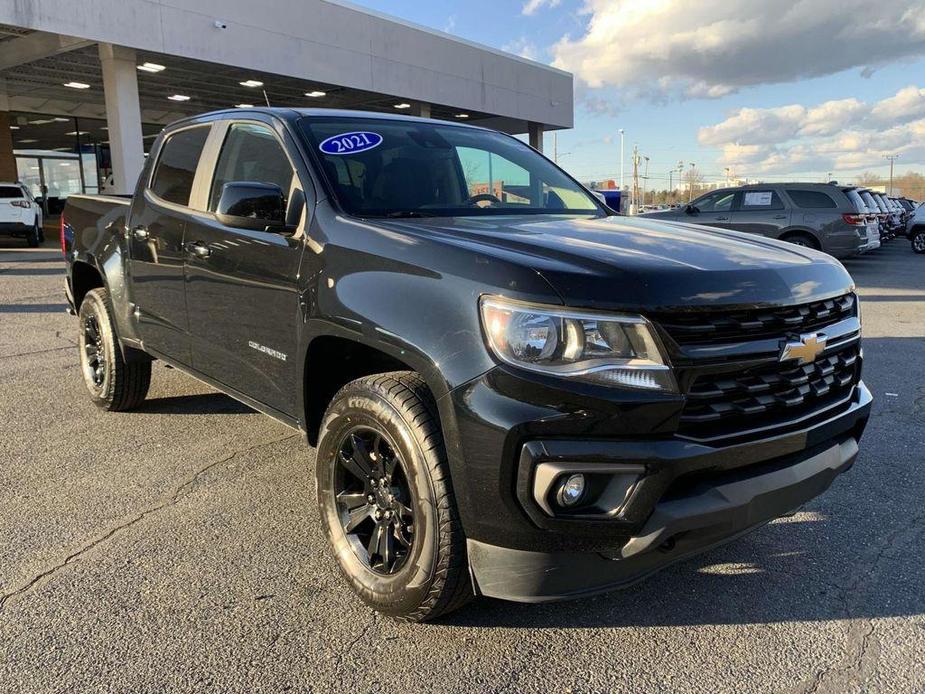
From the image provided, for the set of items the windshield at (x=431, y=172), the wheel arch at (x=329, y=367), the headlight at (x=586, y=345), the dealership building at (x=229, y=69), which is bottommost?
the wheel arch at (x=329, y=367)

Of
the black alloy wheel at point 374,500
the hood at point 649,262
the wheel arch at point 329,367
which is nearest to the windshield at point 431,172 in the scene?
the hood at point 649,262

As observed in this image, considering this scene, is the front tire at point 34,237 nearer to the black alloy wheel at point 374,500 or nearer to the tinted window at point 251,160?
the tinted window at point 251,160

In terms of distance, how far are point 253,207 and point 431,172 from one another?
87cm

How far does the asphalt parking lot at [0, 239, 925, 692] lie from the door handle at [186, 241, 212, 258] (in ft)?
3.86

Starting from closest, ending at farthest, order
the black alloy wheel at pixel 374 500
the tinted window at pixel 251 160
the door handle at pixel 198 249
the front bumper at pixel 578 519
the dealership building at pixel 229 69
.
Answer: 1. the front bumper at pixel 578 519
2. the black alloy wheel at pixel 374 500
3. the tinted window at pixel 251 160
4. the door handle at pixel 198 249
5. the dealership building at pixel 229 69

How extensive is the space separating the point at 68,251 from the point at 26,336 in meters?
2.84

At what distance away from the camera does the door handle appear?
3545 millimetres

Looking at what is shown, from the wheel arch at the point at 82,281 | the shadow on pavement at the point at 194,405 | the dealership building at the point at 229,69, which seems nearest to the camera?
the shadow on pavement at the point at 194,405

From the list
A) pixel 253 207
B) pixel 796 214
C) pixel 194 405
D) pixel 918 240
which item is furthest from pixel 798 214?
pixel 253 207

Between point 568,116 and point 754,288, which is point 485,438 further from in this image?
point 568,116

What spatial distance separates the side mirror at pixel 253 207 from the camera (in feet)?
9.64

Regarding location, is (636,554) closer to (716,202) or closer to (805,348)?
(805,348)

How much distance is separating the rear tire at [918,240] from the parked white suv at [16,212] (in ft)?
79.5

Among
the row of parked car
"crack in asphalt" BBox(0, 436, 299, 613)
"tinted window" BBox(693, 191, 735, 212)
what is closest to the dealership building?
the row of parked car
